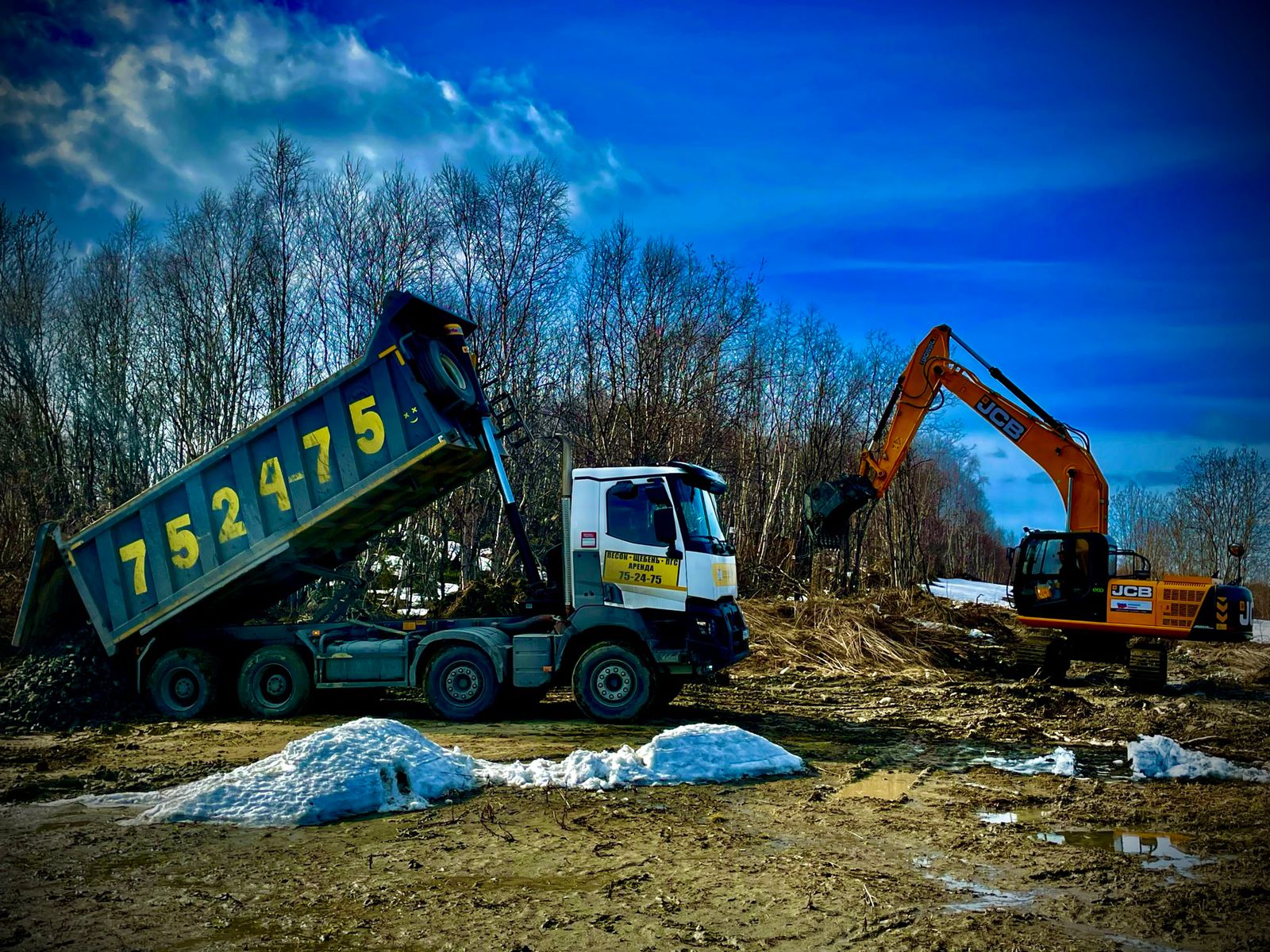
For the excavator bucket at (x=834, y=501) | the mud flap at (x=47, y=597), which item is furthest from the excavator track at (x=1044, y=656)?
the mud flap at (x=47, y=597)

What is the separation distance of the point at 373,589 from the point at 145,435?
13419 millimetres

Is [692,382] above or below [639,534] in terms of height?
above

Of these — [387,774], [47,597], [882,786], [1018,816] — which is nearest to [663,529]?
[882,786]

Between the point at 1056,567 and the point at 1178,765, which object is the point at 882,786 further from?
the point at 1056,567

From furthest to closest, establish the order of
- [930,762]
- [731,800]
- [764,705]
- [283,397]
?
[283,397]
[764,705]
[930,762]
[731,800]

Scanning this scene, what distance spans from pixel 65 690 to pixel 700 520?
25.1 feet

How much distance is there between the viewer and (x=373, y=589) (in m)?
13.8

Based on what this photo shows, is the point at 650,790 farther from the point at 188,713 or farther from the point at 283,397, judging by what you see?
the point at 283,397

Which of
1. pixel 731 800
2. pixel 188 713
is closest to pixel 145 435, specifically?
pixel 188 713

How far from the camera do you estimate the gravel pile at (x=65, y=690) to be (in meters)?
10.3

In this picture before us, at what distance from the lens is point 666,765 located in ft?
25.4

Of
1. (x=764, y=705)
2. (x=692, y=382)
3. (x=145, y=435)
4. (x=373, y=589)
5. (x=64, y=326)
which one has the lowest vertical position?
(x=764, y=705)

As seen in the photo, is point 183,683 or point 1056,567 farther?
point 1056,567

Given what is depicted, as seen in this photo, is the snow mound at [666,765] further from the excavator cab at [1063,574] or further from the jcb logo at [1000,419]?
the jcb logo at [1000,419]
